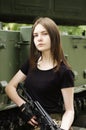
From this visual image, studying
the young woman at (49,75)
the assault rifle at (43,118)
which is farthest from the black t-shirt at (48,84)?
the assault rifle at (43,118)

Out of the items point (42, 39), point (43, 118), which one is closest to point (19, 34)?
point (42, 39)

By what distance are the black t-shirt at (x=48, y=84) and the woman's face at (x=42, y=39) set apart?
0.17 metres

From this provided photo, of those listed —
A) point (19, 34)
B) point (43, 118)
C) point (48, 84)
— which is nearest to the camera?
point (43, 118)

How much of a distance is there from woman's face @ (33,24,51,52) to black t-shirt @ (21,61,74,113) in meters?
0.17

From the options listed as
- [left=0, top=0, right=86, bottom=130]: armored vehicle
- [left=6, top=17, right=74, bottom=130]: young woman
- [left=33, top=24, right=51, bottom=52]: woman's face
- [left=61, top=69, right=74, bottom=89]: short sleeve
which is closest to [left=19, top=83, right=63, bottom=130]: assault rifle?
[left=6, top=17, right=74, bottom=130]: young woman

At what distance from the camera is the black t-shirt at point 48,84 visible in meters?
3.49

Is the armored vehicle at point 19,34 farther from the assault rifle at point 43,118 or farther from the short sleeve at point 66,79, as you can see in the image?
the assault rifle at point 43,118

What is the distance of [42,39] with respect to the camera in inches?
139

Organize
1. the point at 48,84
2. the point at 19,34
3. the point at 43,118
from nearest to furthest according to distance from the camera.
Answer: the point at 43,118
the point at 48,84
the point at 19,34

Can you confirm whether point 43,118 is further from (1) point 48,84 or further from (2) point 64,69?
(2) point 64,69

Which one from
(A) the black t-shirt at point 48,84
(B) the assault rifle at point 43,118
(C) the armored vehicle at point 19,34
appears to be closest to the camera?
(B) the assault rifle at point 43,118

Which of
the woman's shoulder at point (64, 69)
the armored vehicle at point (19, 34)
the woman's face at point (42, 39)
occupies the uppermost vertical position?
the woman's face at point (42, 39)

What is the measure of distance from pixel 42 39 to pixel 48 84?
348mm

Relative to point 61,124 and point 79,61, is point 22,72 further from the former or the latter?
point 79,61
